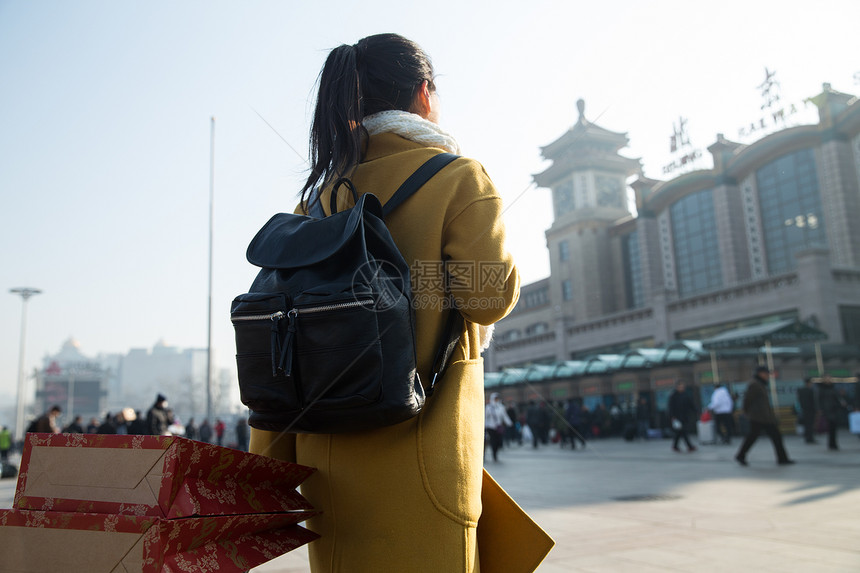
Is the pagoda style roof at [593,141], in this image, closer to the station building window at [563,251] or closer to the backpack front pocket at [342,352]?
the station building window at [563,251]

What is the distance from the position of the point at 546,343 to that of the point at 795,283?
787 inches

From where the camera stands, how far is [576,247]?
5306 cm

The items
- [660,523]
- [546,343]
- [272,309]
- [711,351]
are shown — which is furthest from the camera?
[546,343]

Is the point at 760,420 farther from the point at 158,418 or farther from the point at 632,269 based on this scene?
the point at 632,269

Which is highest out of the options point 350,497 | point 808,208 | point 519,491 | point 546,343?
point 808,208

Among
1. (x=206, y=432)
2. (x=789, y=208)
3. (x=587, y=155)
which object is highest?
(x=587, y=155)

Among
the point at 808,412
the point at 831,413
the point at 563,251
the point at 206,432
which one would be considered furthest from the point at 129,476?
the point at 563,251

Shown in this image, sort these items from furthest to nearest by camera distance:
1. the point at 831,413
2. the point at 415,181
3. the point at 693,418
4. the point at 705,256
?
the point at 705,256 → the point at 693,418 → the point at 831,413 → the point at 415,181

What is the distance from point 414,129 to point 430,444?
0.83 meters

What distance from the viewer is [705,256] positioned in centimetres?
4291

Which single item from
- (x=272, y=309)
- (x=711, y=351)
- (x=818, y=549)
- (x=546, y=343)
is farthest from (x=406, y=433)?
(x=546, y=343)

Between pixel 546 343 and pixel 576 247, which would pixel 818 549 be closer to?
pixel 546 343

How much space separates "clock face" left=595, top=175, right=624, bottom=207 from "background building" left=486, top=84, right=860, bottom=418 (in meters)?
0.12

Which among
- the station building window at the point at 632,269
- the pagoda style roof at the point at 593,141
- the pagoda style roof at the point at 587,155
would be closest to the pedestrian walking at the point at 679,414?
the station building window at the point at 632,269
